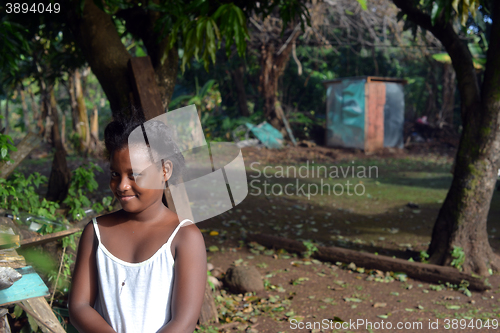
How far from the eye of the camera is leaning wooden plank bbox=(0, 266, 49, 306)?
69.2 inches

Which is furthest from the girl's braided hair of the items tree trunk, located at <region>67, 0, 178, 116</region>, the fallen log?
the fallen log

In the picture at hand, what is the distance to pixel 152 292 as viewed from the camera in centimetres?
130

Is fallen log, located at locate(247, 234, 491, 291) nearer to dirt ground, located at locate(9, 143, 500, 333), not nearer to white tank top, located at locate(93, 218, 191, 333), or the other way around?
dirt ground, located at locate(9, 143, 500, 333)

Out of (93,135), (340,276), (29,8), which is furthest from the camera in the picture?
(93,135)

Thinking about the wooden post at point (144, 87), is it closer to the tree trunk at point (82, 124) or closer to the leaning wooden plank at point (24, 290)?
the leaning wooden plank at point (24, 290)

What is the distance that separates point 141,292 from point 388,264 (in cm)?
349

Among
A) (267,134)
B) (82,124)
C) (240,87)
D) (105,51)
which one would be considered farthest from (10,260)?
(240,87)

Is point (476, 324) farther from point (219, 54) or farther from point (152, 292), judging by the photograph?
point (219, 54)

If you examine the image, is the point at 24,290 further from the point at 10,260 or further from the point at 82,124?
the point at 82,124

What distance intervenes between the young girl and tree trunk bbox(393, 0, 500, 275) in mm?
3558

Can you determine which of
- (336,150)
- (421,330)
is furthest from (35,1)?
(336,150)

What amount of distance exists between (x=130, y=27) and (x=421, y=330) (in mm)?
3409

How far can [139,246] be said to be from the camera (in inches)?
53.3

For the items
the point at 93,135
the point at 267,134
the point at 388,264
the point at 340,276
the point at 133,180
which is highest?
the point at 133,180
